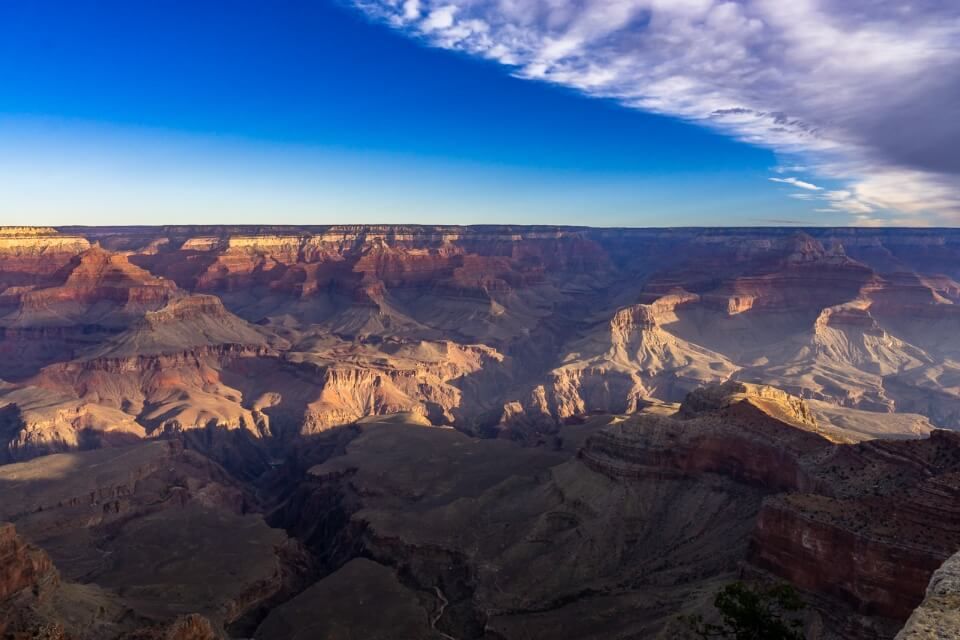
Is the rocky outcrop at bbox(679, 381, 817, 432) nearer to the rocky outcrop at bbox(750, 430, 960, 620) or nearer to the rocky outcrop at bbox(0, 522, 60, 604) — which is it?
the rocky outcrop at bbox(750, 430, 960, 620)

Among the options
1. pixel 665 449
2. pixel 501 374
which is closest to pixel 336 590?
pixel 665 449

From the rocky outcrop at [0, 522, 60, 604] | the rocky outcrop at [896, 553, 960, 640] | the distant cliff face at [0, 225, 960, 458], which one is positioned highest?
the rocky outcrop at [896, 553, 960, 640]

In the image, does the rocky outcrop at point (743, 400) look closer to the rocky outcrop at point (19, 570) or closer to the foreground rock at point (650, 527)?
the foreground rock at point (650, 527)

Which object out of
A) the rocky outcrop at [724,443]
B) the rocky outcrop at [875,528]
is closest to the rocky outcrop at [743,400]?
the rocky outcrop at [724,443]

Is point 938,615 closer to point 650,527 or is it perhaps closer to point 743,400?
point 650,527

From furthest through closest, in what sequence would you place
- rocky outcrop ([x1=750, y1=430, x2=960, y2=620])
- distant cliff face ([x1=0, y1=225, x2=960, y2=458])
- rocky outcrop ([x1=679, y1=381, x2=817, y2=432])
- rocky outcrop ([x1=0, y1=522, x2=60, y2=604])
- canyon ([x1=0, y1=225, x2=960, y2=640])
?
distant cliff face ([x1=0, y1=225, x2=960, y2=458]) < rocky outcrop ([x1=679, y1=381, x2=817, y2=432]) < rocky outcrop ([x1=0, y1=522, x2=60, y2=604]) < canyon ([x1=0, y1=225, x2=960, y2=640]) < rocky outcrop ([x1=750, y1=430, x2=960, y2=620])

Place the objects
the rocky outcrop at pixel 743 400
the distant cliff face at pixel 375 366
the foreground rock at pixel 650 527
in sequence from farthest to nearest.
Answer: the distant cliff face at pixel 375 366
the rocky outcrop at pixel 743 400
the foreground rock at pixel 650 527

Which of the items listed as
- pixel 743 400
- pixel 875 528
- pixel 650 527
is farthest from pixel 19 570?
pixel 743 400

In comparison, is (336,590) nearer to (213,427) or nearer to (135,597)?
(135,597)

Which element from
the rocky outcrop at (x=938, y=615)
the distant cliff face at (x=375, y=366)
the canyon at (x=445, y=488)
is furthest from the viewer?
the distant cliff face at (x=375, y=366)

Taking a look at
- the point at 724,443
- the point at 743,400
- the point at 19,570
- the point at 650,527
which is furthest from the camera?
the point at 743,400

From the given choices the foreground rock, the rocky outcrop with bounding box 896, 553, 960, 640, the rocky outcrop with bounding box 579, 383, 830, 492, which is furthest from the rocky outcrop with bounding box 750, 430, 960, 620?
the rocky outcrop with bounding box 896, 553, 960, 640
